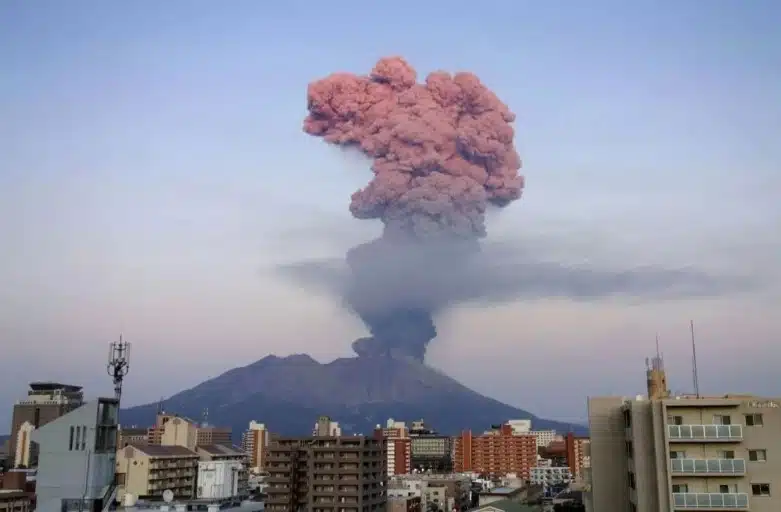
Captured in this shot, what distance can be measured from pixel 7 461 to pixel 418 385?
8471cm

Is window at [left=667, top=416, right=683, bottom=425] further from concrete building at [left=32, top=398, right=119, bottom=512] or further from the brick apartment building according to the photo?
the brick apartment building

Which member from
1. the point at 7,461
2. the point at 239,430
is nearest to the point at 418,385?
the point at 239,430

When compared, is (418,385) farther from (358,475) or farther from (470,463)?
(358,475)

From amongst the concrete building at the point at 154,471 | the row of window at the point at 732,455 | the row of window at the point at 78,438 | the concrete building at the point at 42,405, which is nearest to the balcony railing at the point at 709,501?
the row of window at the point at 732,455

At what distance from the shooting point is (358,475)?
3659 cm

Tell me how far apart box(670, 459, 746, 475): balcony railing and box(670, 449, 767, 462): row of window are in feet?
0.40

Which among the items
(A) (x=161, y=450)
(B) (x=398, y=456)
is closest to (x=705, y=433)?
(A) (x=161, y=450)

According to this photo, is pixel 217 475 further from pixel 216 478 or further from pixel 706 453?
pixel 706 453

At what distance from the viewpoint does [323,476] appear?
36.7 meters

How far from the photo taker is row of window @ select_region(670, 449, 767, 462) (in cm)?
1570

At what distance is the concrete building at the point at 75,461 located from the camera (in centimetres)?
1653

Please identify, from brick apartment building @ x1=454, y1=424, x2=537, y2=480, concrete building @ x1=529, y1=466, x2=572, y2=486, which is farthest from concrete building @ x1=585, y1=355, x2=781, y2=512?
brick apartment building @ x1=454, y1=424, x2=537, y2=480

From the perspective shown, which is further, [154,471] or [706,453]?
[154,471]

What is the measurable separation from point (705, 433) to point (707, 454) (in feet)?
1.53
